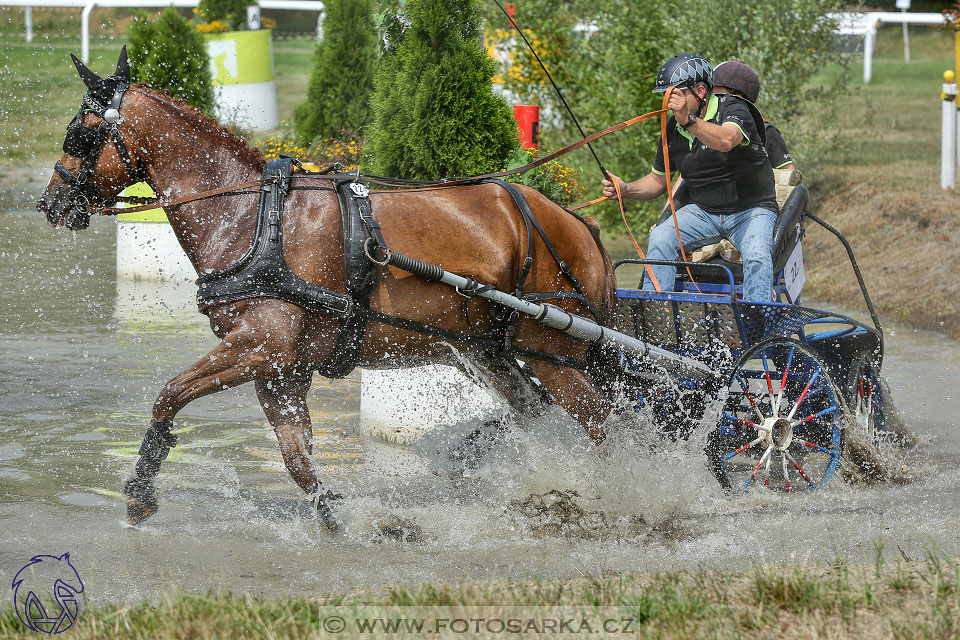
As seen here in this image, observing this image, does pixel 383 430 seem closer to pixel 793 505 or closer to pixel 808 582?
pixel 793 505

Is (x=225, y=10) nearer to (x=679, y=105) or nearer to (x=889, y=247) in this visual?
(x=889, y=247)

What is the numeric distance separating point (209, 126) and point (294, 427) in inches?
54.3

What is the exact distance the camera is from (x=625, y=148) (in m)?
12.5

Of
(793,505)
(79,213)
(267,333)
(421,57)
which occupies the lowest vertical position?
(793,505)

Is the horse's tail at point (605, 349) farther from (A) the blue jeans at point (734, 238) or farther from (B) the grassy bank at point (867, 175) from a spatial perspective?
(B) the grassy bank at point (867, 175)

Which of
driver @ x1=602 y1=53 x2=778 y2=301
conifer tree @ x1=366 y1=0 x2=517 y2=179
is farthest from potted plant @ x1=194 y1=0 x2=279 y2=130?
driver @ x1=602 y1=53 x2=778 y2=301

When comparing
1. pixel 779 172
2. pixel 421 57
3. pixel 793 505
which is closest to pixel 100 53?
pixel 421 57

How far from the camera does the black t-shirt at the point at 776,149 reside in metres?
6.86

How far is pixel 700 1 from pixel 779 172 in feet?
20.2

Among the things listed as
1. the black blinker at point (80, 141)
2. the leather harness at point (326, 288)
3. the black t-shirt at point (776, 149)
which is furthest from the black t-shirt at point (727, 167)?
the black blinker at point (80, 141)

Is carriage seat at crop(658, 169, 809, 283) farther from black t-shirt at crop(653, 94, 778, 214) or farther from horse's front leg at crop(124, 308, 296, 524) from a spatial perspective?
horse's front leg at crop(124, 308, 296, 524)

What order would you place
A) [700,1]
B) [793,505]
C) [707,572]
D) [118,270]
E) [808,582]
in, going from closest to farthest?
[808,582]
[707,572]
[793,505]
[118,270]
[700,1]

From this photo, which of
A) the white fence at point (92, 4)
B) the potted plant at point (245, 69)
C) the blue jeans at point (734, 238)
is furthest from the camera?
the white fence at point (92, 4)

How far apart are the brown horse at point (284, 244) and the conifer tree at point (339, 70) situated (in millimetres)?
7645
